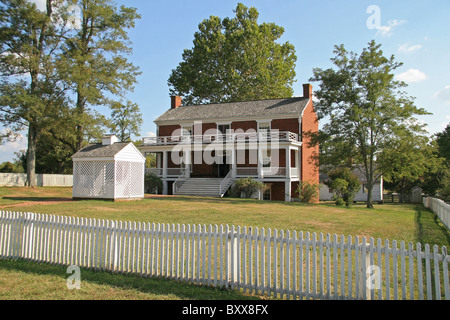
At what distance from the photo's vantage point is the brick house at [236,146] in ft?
98.6

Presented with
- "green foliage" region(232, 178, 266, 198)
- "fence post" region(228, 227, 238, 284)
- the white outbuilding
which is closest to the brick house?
"green foliage" region(232, 178, 266, 198)

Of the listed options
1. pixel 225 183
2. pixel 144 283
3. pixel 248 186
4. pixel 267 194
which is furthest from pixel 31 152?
pixel 144 283

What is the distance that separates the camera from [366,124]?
24609 mm

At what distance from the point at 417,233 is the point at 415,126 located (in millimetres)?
14684

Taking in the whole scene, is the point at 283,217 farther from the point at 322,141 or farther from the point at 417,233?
the point at 322,141

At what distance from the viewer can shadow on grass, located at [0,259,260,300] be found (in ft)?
20.1

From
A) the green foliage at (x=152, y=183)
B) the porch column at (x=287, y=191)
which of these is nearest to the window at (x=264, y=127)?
the porch column at (x=287, y=191)

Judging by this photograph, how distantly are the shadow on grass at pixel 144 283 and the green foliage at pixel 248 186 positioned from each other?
20965 mm

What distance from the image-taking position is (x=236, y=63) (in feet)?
145

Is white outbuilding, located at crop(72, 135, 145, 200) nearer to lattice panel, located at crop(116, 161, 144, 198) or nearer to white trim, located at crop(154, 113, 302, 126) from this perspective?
lattice panel, located at crop(116, 161, 144, 198)

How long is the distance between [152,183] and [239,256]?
2634 cm

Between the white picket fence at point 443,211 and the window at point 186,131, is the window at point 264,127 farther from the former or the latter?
the white picket fence at point 443,211

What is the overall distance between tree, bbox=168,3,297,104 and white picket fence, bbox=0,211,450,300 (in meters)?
37.3

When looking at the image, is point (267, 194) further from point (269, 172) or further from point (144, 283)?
point (144, 283)
